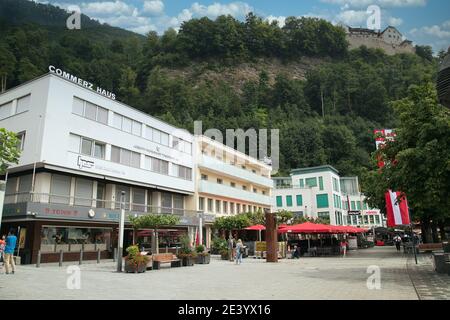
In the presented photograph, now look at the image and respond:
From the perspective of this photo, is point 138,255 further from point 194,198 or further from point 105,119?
point 194,198

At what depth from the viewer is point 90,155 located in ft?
86.1

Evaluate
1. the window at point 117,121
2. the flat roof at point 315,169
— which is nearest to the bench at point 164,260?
the window at point 117,121

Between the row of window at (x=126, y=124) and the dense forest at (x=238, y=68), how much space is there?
30.7 meters

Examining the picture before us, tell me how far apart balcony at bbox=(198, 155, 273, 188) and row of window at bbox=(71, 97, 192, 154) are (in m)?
2.15

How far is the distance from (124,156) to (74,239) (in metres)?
7.56

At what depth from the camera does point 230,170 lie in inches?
1658

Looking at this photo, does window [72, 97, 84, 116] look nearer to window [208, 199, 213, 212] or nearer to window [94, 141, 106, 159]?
window [94, 141, 106, 159]

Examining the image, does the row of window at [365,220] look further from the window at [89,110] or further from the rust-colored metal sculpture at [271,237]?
the window at [89,110]

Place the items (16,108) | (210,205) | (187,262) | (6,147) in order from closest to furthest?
(6,147) → (187,262) → (16,108) → (210,205)

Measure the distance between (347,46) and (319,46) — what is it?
28.9 feet

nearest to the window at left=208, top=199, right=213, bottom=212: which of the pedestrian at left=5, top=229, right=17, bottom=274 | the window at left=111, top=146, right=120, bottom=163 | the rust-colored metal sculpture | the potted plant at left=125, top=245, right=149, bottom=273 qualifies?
the window at left=111, top=146, right=120, bottom=163

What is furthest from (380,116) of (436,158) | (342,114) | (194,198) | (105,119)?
(436,158)

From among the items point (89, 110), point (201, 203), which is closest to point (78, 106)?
point (89, 110)

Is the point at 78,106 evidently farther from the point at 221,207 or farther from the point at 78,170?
the point at 221,207
